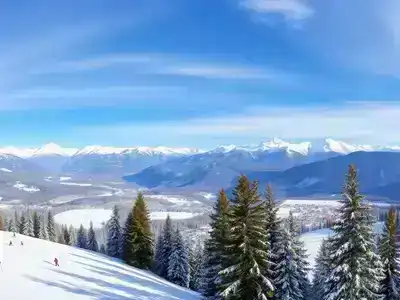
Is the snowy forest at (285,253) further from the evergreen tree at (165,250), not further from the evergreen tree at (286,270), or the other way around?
the evergreen tree at (165,250)

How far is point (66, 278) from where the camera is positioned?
Result: 40.2 m

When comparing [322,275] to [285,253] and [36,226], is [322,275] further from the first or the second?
[36,226]

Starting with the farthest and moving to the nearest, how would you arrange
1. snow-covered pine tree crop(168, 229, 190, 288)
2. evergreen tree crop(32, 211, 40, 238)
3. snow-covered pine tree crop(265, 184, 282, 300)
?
evergreen tree crop(32, 211, 40, 238)
snow-covered pine tree crop(168, 229, 190, 288)
snow-covered pine tree crop(265, 184, 282, 300)

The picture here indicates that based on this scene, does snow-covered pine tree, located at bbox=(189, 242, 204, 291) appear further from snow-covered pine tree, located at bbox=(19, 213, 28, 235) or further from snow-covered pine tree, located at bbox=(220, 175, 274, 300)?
snow-covered pine tree, located at bbox=(220, 175, 274, 300)

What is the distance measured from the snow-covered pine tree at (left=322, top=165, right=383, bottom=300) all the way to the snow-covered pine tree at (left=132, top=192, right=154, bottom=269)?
35129 mm

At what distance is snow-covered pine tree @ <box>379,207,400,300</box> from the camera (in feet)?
125

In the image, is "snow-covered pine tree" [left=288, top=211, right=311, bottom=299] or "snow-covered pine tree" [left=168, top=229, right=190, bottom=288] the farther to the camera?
"snow-covered pine tree" [left=168, top=229, right=190, bottom=288]

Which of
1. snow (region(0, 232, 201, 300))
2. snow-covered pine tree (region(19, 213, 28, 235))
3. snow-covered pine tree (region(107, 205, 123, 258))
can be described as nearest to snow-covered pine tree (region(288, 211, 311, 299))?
snow (region(0, 232, 201, 300))

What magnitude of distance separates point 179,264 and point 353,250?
1573 inches

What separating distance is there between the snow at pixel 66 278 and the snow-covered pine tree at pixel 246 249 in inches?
433

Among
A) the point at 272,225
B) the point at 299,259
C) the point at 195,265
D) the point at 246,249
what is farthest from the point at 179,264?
the point at 246,249

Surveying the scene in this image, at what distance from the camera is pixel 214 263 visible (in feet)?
Answer: 137

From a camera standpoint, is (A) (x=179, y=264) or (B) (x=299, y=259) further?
(A) (x=179, y=264)

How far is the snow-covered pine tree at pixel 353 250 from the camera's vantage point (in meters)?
31.2
